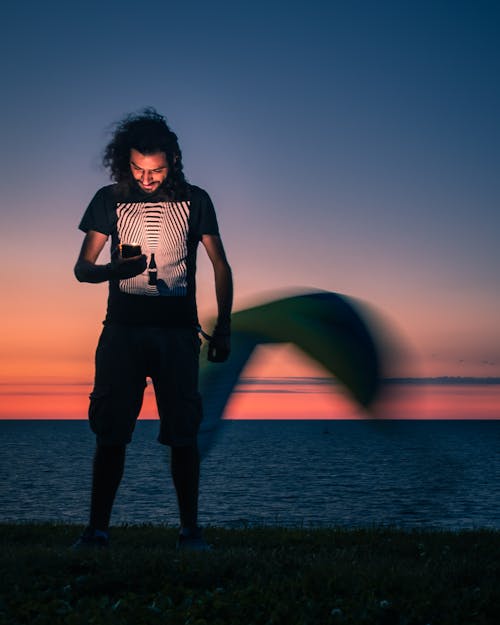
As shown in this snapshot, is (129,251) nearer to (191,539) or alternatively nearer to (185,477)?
(185,477)

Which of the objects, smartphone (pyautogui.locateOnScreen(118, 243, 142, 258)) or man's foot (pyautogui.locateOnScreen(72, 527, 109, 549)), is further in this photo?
man's foot (pyautogui.locateOnScreen(72, 527, 109, 549))

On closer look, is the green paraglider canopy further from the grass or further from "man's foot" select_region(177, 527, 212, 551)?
the grass

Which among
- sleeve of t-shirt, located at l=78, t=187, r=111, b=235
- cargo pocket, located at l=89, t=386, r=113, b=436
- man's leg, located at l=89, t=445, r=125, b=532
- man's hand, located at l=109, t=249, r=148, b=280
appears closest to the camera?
man's hand, located at l=109, t=249, r=148, b=280

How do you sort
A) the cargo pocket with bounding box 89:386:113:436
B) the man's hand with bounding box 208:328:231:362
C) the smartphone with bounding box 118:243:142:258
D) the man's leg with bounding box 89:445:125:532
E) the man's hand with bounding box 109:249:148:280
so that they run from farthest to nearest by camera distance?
1. the man's hand with bounding box 208:328:231:362
2. the man's leg with bounding box 89:445:125:532
3. the cargo pocket with bounding box 89:386:113:436
4. the smartphone with bounding box 118:243:142:258
5. the man's hand with bounding box 109:249:148:280

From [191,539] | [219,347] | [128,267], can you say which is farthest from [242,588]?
[128,267]

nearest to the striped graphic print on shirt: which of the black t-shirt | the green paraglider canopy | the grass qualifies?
the black t-shirt

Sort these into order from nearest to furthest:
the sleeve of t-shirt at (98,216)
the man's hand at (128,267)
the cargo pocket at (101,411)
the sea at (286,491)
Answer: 1. the man's hand at (128,267)
2. the cargo pocket at (101,411)
3. the sleeve of t-shirt at (98,216)
4. the sea at (286,491)

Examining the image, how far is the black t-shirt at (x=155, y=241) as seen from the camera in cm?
652

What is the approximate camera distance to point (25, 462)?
130250mm

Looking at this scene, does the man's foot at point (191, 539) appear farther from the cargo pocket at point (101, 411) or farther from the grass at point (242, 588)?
the cargo pocket at point (101, 411)

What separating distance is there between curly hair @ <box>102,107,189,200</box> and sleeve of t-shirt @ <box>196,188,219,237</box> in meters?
0.15

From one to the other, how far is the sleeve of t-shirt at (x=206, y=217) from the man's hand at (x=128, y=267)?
698mm

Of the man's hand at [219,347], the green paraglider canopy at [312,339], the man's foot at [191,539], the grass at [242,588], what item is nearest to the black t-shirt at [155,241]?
the man's hand at [219,347]

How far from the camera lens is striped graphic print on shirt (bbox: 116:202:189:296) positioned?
21.5 feet
